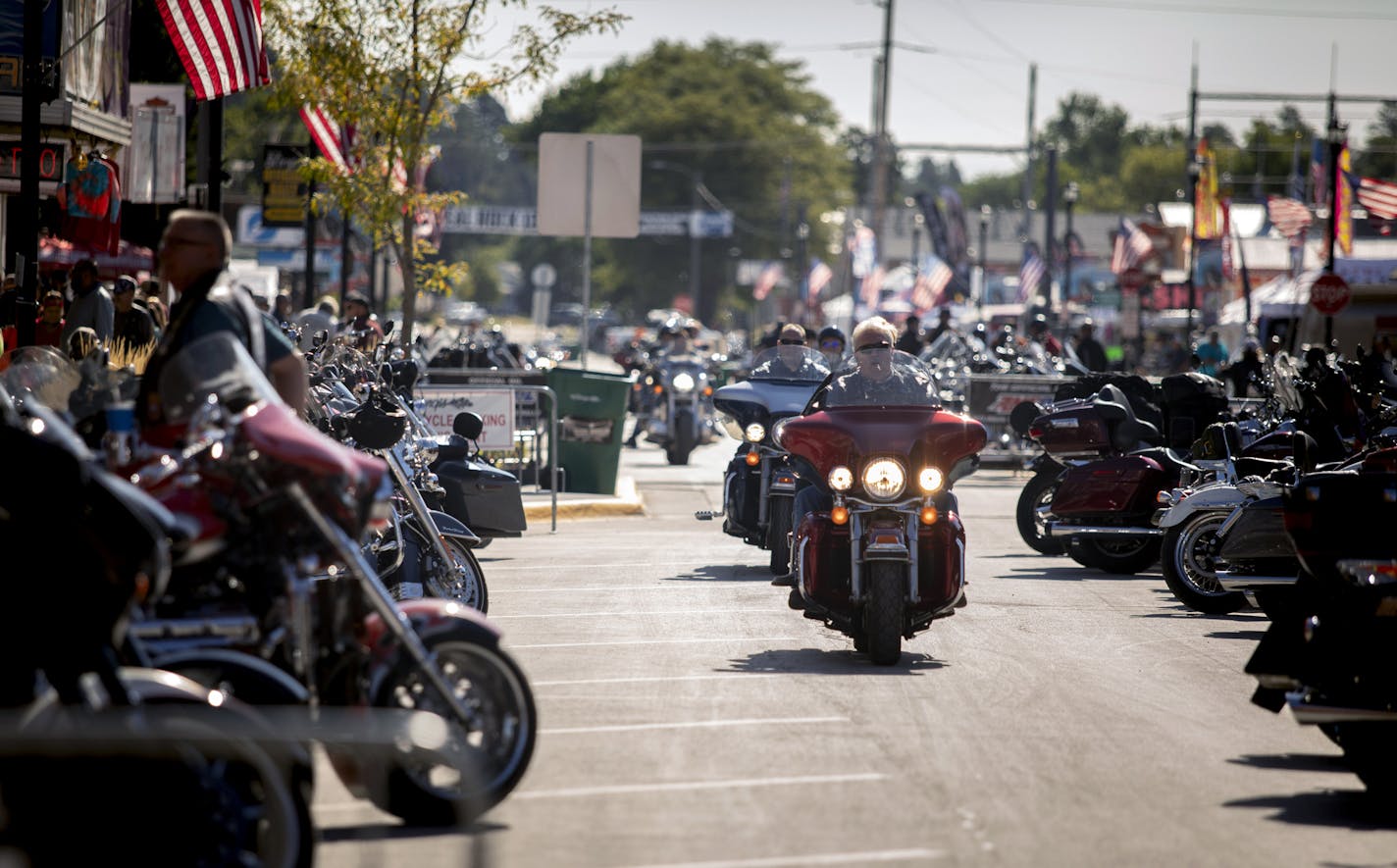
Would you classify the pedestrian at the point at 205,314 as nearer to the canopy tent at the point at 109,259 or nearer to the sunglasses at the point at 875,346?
the sunglasses at the point at 875,346

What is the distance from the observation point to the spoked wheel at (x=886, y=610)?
1040 centimetres

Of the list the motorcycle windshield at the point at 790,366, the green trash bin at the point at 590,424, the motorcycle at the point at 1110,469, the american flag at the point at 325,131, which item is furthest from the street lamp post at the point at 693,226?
the motorcycle windshield at the point at 790,366

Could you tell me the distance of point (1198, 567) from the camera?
13.5m

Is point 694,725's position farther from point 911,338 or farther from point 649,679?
point 911,338

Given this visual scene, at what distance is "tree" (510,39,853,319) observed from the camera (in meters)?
100

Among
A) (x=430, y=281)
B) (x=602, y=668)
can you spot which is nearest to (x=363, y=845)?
(x=602, y=668)

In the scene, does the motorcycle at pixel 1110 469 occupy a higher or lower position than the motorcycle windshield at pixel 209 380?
lower

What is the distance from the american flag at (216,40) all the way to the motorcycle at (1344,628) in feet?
37.7

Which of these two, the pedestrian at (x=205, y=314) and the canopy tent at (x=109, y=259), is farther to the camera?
the canopy tent at (x=109, y=259)

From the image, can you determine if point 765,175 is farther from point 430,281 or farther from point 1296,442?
point 1296,442

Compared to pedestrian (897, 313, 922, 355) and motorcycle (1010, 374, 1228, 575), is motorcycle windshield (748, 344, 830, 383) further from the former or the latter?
pedestrian (897, 313, 922, 355)

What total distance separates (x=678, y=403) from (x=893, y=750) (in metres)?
22.4

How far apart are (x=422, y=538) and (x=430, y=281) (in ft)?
41.6

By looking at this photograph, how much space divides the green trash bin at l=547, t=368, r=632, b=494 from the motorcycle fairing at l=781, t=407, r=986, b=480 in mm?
9825
